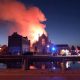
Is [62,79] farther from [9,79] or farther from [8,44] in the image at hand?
[8,44]

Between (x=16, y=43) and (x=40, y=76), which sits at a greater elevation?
(x=16, y=43)

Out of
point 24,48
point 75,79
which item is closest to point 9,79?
point 75,79

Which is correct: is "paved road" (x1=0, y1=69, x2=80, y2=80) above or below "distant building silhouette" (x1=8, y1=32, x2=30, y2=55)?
below

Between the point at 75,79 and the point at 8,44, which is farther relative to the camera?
the point at 8,44

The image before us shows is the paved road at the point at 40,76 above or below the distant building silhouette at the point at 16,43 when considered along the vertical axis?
below

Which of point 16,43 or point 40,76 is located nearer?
point 40,76

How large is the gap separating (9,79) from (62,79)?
4560 mm

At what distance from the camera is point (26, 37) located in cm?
19175

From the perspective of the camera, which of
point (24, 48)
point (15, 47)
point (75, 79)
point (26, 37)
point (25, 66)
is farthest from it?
point (26, 37)

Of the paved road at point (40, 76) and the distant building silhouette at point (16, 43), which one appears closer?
the paved road at point (40, 76)

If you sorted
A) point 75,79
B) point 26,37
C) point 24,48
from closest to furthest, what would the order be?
point 75,79 → point 24,48 → point 26,37

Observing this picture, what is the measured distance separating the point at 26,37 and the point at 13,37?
23204 millimetres

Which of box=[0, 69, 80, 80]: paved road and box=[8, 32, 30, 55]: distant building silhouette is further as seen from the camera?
box=[8, 32, 30, 55]: distant building silhouette

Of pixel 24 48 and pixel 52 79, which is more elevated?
pixel 24 48
